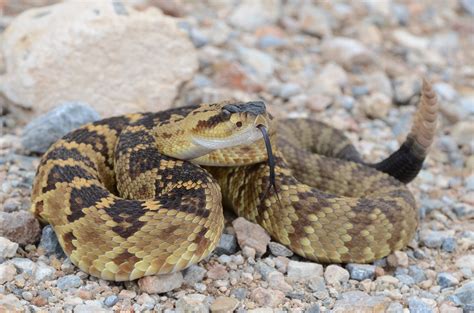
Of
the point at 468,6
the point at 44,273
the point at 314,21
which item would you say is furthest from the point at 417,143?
the point at 468,6

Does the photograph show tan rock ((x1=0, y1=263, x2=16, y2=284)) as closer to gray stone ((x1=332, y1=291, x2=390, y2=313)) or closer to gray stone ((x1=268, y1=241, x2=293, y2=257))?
gray stone ((x1=268, y1=241, x2=293, y2=257))

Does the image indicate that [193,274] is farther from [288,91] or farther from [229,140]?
[288,91]

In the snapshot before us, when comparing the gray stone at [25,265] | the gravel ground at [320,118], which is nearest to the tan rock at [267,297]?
the gravel ground at [320,118]

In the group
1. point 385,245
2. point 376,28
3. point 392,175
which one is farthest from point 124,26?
point 376,28

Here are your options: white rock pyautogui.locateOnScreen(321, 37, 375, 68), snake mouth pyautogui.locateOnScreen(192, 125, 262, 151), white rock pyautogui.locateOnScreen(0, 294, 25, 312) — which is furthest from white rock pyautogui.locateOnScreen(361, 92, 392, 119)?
white rock pyautogui.locateOnScreen(0, 294, 25, 312)

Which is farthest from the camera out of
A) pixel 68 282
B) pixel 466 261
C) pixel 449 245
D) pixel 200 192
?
pixel 449 245

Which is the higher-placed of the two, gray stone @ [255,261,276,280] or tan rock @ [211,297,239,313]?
tan rock @ [211,297,239,313]
